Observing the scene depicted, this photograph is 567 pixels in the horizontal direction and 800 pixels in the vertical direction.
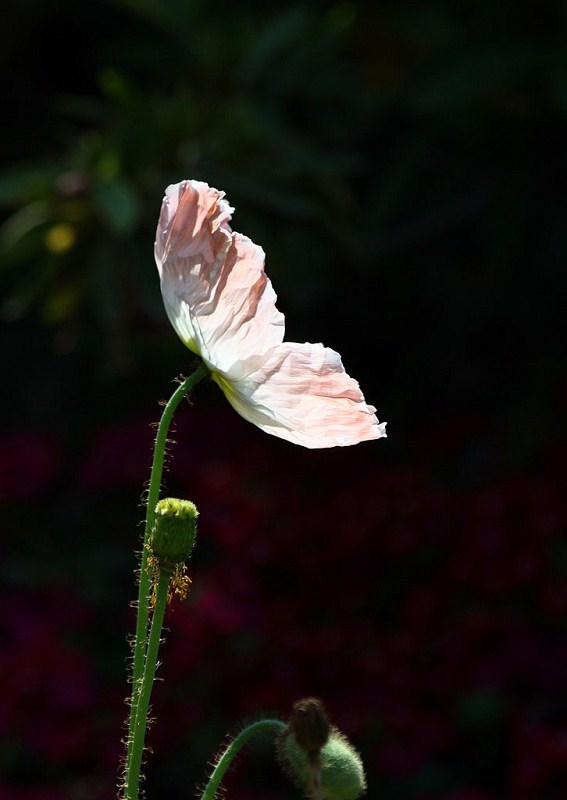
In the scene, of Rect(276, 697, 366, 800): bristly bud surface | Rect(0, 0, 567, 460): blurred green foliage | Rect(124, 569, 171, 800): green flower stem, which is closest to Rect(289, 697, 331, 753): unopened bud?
Rect(276, 697, 366, 800): bristly bud surface

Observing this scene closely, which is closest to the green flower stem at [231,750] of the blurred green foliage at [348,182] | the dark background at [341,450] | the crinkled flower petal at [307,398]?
the crinkled flower petal at [307,398]

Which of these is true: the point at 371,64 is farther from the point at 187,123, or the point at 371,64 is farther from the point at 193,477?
the point at 193,477

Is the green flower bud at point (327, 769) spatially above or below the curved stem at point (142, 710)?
below

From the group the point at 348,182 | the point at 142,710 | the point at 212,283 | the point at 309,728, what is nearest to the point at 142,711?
the point at 142,710

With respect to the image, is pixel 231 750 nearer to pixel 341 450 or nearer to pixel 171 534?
pixel 171 534

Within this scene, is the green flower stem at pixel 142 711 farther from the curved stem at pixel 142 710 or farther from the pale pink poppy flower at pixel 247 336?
the pale pink poppy flower at pixel 247 336

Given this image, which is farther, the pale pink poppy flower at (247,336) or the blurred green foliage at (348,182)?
the blurred green foliage at (348,182)

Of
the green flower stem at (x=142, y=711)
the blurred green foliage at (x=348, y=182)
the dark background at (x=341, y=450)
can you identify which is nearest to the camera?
the green flower stem at (x=142, y=711)
